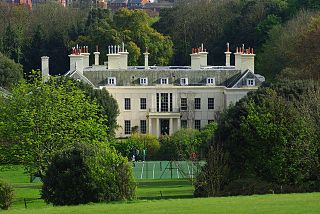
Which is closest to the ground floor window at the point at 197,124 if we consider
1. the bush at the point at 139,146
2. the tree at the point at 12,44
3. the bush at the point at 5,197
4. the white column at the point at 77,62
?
the white column at the point at 77,62

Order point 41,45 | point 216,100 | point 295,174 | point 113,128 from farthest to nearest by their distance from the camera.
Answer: point 41,45 → point 216,100 → point 113,128 → point 295,174

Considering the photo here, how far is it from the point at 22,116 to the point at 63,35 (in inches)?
2147

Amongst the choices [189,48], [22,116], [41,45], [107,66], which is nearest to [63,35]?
[41,45]

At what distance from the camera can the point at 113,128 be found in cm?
6838

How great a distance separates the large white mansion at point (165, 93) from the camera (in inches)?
2945

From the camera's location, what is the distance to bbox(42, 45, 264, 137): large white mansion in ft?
245

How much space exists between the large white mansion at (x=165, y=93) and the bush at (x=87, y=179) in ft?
117

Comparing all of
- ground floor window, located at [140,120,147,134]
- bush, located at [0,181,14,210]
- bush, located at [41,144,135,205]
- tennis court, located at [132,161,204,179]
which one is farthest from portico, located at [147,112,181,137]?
bush, located at [0,181,14,210]

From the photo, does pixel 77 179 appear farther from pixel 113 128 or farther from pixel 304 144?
pixel 113 128

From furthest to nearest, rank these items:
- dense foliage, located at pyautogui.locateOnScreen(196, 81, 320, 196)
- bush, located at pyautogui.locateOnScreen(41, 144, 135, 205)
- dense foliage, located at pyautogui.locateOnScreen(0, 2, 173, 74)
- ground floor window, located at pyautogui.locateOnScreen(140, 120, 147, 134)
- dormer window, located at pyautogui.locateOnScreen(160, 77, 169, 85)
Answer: dense foliage, located at pyautogui.locateOnScreen(0, 2, 173, 74) < ground floor window, located at pyautogui.locateOnScreen(140, 120, 147, 134) < dormer window, located at pyautogui.locateOnScreen(160, 77, 169, 85) < dense foliage, located at pyautogui.locateOnScreen(196, 81, 320, 196) < bush, located at pyautogui.locateOnScreen(41, 144, 135, 205)

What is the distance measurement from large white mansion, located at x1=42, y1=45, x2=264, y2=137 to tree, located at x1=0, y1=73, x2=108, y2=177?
26.0 meters

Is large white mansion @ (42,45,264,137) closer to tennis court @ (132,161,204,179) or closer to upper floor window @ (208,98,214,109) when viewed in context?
upper floor window @ (208,98,214,109)

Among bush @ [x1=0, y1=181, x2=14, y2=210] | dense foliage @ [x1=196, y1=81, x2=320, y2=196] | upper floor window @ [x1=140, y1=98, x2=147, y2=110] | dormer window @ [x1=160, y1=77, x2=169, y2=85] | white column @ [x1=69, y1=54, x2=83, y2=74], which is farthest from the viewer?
upper floor window @ [x1=140, y1=98, x2=147, y2=110]

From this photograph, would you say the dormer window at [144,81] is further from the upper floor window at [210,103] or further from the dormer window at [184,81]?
the upper floor window at [210,103]
